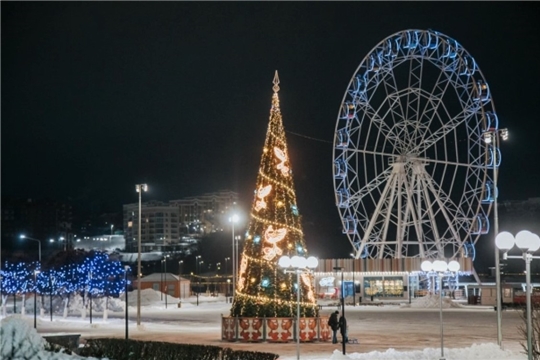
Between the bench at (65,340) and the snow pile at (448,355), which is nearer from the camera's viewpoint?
the bench at (65,340)

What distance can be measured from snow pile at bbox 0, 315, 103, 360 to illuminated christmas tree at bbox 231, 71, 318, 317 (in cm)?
1509

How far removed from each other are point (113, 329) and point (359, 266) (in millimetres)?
42731

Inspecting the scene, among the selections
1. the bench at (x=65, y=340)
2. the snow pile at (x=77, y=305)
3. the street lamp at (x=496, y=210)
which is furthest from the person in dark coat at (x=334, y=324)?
the snow pile at (x=77, y=305)

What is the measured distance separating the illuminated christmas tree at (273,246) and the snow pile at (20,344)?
49.5 feet

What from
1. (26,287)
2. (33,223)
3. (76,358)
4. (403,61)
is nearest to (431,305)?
(403,61)

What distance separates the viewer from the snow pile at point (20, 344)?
1391cm

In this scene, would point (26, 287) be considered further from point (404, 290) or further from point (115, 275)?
point (404, 290)

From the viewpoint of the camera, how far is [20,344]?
1402 cm

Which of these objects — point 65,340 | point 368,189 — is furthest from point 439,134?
point 65,340

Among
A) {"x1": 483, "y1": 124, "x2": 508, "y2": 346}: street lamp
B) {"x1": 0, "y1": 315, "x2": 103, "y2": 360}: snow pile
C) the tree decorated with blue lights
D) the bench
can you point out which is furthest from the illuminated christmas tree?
the tree decorated with blue lights

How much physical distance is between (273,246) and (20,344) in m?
16.0

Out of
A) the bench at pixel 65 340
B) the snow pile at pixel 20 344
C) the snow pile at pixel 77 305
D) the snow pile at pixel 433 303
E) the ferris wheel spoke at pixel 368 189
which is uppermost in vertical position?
the ferris wheel spoke at pixel 368 189

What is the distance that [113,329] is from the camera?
38.3m

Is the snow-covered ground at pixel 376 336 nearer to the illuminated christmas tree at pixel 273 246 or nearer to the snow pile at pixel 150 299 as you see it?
the illuminated christmas tree at pixel 273 246
